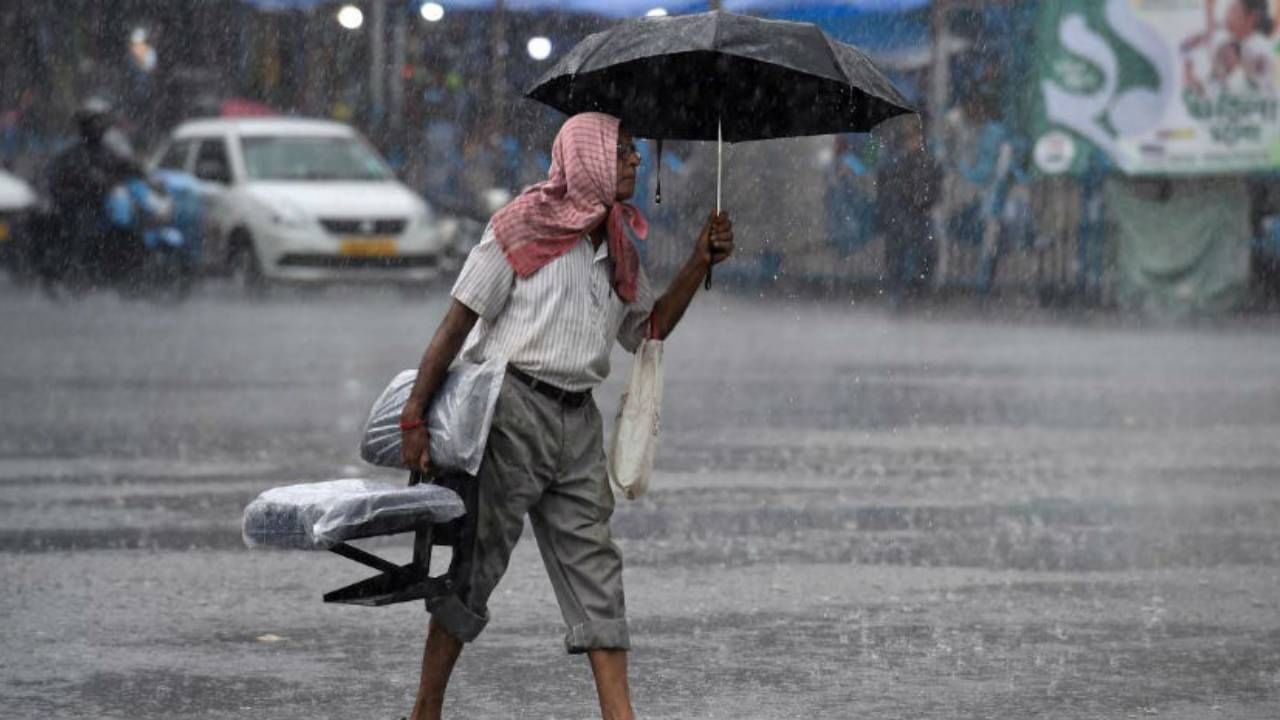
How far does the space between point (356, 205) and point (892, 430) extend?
1279 centimetres

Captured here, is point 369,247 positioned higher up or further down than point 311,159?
further down

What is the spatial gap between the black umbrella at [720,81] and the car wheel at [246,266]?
18.8m

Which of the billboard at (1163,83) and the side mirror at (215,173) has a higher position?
the billboard at (1163,83)

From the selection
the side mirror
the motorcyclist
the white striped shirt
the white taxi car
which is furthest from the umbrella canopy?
the side mirror

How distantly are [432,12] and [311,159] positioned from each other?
845 cm

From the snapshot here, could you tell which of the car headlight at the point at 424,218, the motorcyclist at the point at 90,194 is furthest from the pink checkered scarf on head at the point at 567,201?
the car headlight at the point at 424,218

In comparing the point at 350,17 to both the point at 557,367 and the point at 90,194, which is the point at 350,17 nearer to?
the point at 90,194

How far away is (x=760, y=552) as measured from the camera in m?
9.10

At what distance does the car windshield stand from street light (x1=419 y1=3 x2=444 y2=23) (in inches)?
302

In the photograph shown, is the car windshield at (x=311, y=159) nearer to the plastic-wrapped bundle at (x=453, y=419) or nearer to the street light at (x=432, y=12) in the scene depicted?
the street light at (x=432, y=12)

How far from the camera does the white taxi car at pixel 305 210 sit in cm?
2484

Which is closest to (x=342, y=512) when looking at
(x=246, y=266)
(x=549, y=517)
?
(x=549, y=517)

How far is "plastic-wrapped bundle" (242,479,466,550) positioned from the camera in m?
5.59

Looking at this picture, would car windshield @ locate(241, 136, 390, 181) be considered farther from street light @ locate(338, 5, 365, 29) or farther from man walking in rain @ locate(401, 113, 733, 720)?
man walking in rain @ locate(401, 113, 733, 720)
